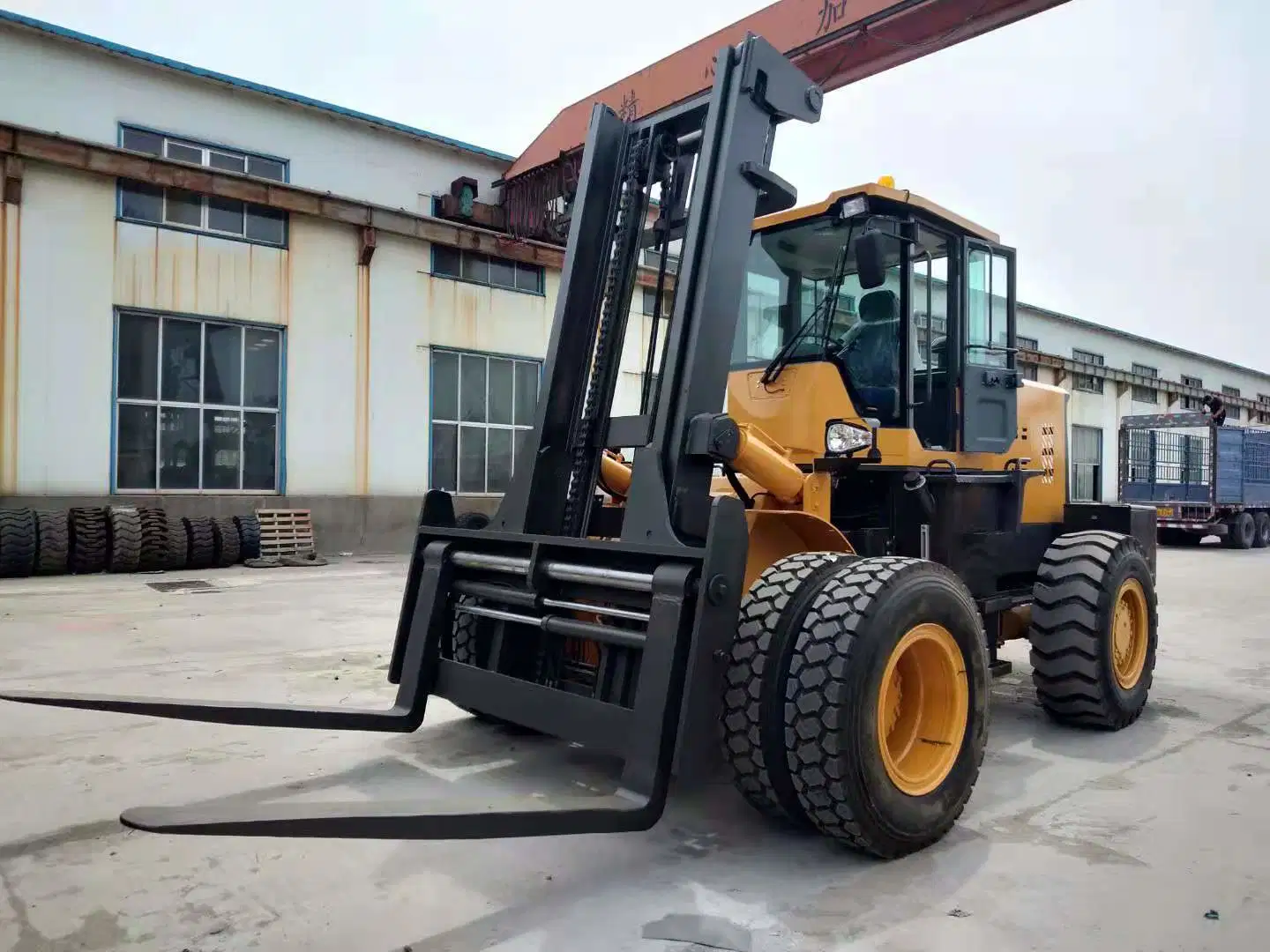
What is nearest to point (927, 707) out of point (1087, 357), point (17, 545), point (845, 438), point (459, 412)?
point (845, 438)

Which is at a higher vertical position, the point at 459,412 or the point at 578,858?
the point at 459,412

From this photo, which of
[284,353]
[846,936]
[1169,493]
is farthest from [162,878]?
[1169,493]

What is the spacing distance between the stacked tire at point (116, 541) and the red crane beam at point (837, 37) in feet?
27.1

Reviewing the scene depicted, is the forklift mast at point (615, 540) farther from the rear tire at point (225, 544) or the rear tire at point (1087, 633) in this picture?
the rear tire at point (225, 544)

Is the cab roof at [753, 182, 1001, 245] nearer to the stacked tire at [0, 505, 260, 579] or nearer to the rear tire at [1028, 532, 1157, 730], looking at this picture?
the rear tire at [1028, 532, 1157, 730]

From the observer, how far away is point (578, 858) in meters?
3.21

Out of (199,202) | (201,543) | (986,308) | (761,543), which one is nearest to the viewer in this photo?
(761,543)

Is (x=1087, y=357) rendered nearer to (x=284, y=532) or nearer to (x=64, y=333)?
(x=284, y=532)

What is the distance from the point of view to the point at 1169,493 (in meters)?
21.6

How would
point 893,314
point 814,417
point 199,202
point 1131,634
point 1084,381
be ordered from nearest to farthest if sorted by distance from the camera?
1. point 814,417
2. point 893,314
3. point 1131,634
4. point 199,202
5. point 1084,381

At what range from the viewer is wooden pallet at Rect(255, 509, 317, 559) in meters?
14.2

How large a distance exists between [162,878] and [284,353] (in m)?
13.0

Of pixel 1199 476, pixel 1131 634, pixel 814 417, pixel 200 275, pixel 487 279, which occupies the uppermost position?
pixel 487 279

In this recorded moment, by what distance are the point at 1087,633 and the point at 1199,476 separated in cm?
2004
